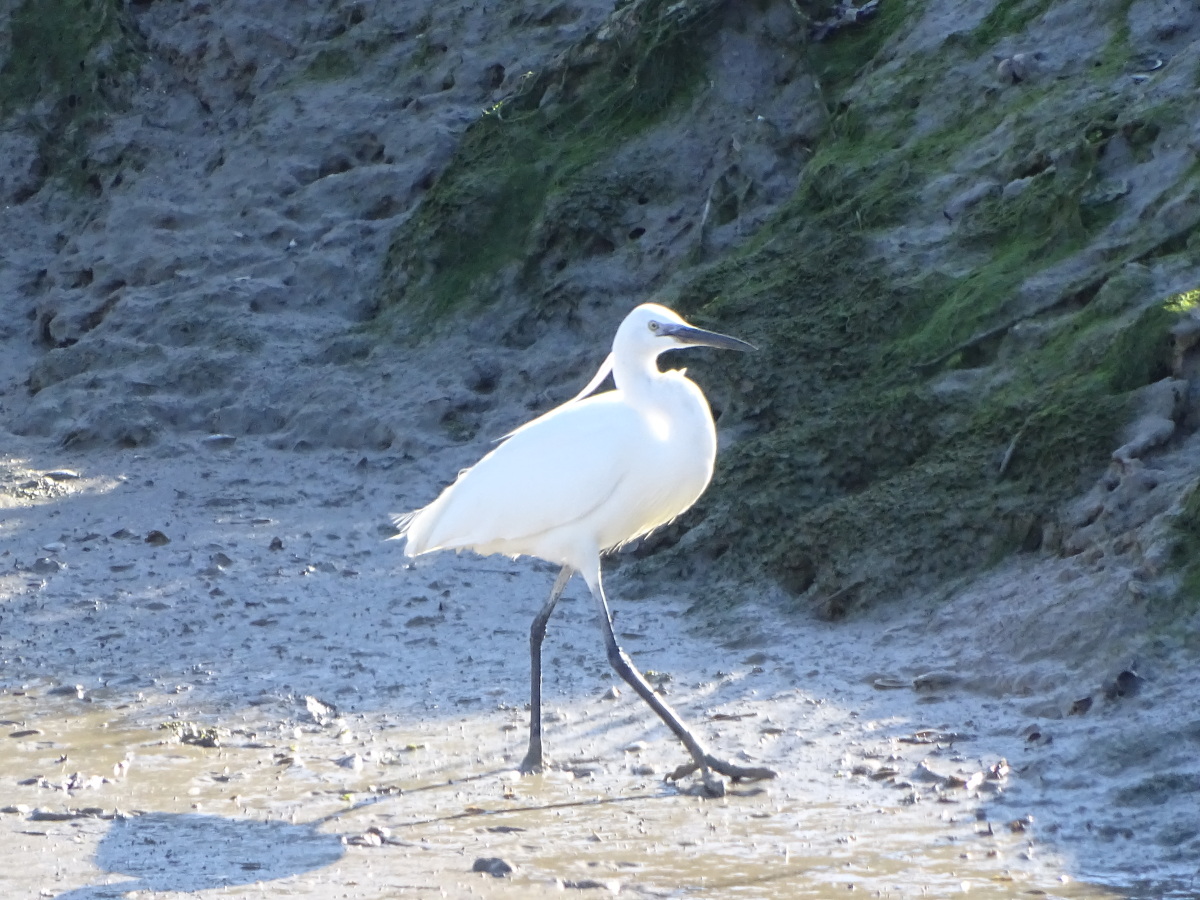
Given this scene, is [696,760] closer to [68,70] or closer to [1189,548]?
[1189,548]

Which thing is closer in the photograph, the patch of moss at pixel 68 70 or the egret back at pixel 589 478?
the egret back at pixel 589 478

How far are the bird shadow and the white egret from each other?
3.26ft

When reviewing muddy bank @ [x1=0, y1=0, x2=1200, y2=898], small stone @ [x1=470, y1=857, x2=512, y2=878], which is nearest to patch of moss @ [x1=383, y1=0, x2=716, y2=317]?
muddy bank @ [x1=0, y1=0, x2=1200, y2=898]

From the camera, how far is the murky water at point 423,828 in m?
4.54

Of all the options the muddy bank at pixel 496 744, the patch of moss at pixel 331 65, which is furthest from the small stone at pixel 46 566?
the patch of moss at pixel 331 65

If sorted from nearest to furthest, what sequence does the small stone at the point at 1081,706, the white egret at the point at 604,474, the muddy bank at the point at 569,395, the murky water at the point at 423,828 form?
the murky water at the point at 423,828
the muddy bank at the point at 569,395
the small stone at the point at 1081,706
the white egret at the point at 604,474

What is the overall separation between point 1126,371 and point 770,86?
473 centimetres

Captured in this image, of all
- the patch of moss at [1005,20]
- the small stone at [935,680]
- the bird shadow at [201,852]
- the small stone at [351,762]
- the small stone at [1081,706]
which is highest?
the patch of moss at [1005,20]

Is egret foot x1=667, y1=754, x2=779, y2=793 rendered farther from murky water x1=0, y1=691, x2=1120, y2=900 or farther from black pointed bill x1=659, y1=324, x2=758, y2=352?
black pointed bill x1=659, y1=324, x2=758, y2=352

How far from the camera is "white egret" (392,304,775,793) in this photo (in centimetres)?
588

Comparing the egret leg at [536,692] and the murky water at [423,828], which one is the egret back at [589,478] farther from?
the murky water at [423,828]

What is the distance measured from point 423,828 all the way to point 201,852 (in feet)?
2.13

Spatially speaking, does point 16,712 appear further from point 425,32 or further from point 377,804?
point 425,32

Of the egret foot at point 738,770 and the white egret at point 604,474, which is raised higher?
the white egret at point 604,474
